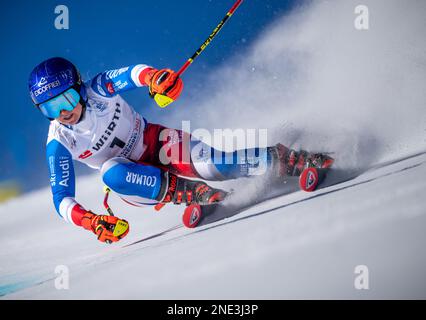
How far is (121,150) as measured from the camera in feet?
9.98

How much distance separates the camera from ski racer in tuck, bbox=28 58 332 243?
2689 mm

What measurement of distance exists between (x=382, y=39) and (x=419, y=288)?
299cm

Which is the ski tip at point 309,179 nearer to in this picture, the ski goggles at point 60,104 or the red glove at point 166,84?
the red glove at point 166,84

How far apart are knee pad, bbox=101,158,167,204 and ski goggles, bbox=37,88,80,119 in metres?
0.40

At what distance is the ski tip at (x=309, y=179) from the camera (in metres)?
2.87

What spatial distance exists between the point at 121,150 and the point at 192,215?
2.09ft

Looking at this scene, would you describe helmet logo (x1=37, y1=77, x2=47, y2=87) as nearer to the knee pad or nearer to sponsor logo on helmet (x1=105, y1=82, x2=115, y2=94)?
sponsor logo on helmet (x1=105, y1=82, x2=115, y2=94)

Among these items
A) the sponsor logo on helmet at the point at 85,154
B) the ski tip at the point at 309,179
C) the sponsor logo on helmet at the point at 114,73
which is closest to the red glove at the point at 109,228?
the sponsor logo on helmet at the point at 85,154

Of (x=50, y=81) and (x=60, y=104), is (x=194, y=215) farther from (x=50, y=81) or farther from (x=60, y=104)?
(x=50, y=81)

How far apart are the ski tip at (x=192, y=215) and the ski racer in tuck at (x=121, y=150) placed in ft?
0.14

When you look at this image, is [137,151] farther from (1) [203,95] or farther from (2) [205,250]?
(1) [203,95]

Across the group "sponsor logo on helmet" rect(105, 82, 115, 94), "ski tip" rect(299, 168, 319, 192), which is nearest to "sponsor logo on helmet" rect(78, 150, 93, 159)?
"sponsor logo on helmet" rect(105, 82, 115, 94)

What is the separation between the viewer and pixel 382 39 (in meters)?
4.34

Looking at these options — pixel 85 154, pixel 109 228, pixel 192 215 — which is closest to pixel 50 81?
pixel 85 154
